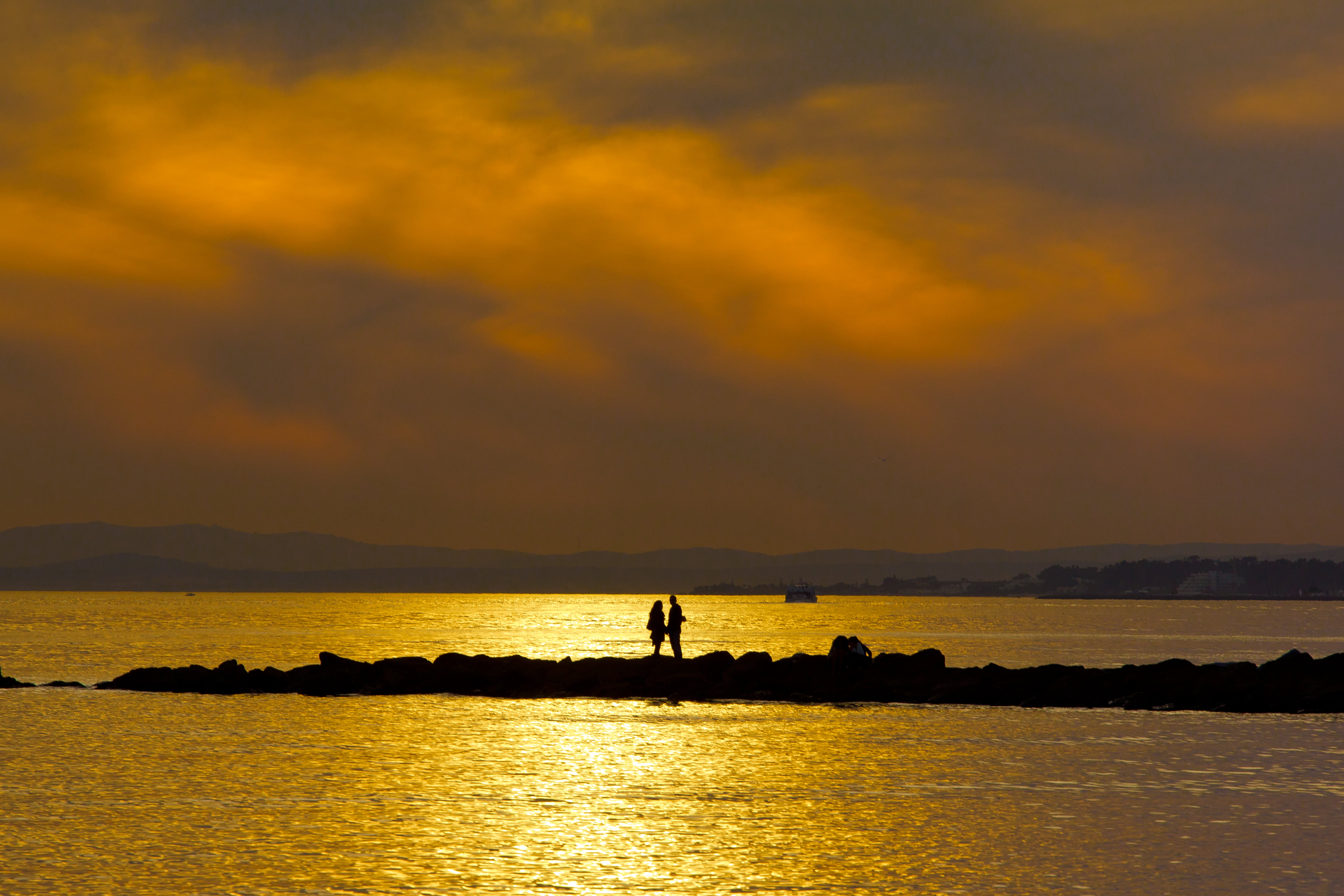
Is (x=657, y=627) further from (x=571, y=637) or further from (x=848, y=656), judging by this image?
(x=571, y=637)

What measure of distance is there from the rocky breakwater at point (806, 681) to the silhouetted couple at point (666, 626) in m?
0.82

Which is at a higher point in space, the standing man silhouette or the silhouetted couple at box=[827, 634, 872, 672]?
the standing man silhouette

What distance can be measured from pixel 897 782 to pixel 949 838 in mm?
5058

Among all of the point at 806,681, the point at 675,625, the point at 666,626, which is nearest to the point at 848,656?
the point at 806,681

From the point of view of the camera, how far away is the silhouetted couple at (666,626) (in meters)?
43.2

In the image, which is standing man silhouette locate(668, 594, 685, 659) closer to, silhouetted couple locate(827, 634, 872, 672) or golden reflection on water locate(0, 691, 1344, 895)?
silhouetted couple locate(827, 634, 872, 672)

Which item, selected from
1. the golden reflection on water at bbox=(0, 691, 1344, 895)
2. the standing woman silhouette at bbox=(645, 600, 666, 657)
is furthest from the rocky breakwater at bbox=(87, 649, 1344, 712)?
the golden reflection on water at bbox=(0, 691, 1344, 895)

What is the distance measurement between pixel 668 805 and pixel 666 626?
24116mm

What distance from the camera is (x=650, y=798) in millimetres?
20734

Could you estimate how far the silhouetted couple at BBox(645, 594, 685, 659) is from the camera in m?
43.2

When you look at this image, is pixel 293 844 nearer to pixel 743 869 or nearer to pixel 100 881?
pixel 100 881

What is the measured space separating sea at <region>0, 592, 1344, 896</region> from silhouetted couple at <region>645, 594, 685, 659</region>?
15.0ft

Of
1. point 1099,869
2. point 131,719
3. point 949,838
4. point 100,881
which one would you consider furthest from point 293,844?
point 131,719

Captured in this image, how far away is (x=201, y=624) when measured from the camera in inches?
5320
